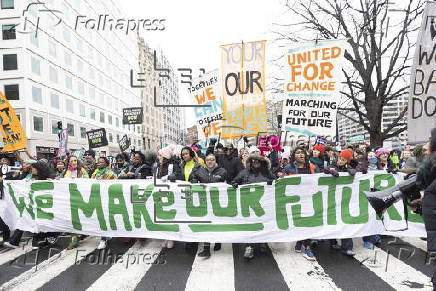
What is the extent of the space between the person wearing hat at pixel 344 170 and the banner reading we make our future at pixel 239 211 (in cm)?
11

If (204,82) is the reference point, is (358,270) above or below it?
below

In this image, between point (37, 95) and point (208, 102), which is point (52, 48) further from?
point (208, 102)

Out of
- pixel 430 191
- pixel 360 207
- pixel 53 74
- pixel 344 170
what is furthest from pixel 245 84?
pixel 53 74

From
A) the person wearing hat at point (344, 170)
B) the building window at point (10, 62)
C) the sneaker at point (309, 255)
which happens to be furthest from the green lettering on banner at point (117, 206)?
the building window at point (10, 62)

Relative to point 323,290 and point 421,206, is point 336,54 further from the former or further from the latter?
point 323,290

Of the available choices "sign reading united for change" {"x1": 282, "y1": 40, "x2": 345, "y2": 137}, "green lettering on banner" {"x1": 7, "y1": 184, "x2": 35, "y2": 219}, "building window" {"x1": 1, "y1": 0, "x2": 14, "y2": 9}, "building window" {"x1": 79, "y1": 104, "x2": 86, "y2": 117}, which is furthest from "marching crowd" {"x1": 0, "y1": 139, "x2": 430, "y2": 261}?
"building window" {"x1": 79, "y1": 104, "x2": 86, "y2": 117}

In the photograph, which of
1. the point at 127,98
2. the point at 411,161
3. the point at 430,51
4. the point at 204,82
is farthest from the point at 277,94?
the point at 127,98

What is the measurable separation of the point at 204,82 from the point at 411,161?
5.58 m

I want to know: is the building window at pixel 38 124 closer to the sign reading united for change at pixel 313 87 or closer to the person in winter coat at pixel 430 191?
the sign reading united for change at pixel 313 87

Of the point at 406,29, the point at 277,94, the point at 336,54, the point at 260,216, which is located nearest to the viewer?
the point at 260,216

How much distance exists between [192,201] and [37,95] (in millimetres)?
31167

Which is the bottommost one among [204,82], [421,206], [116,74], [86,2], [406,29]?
[421,206]

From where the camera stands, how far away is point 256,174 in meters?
5.30

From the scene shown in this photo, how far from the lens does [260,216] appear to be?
511 cm
